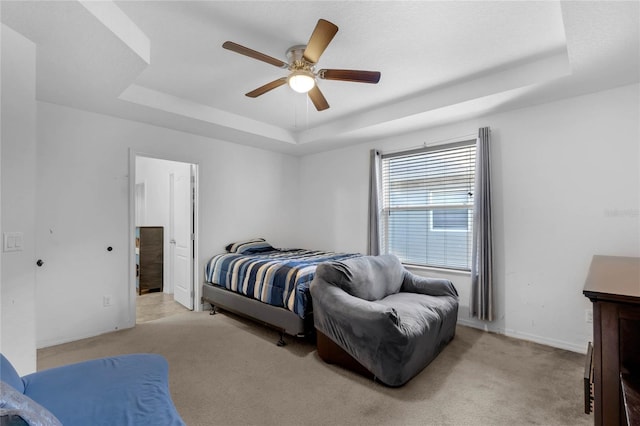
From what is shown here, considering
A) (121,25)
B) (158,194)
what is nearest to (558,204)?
(121,25)

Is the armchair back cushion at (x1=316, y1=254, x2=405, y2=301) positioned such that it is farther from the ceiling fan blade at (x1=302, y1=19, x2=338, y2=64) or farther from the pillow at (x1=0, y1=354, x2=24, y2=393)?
the pillow at (x1=0, y1=354, x2=24, y2=393)

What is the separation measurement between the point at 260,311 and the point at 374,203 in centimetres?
214

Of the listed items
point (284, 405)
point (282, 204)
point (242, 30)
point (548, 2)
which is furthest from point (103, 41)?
point (282, 204)

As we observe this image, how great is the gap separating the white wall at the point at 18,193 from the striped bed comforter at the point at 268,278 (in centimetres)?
181

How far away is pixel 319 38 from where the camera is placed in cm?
192

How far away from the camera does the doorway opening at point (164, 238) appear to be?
4.20m

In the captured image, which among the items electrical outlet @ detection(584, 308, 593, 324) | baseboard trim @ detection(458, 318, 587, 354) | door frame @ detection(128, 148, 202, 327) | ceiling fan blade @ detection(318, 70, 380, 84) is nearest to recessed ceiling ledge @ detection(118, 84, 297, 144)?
door frame @ detection(128, 148, 202, 327)

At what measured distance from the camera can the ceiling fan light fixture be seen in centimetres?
227

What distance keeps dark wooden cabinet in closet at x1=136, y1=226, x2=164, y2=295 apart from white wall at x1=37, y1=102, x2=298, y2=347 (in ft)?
5.34

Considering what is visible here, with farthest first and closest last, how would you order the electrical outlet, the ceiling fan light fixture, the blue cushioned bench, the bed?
the bed → the electrical outlet → the ceiling fan light fixture → the blue cushioned bench

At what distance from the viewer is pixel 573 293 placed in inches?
114

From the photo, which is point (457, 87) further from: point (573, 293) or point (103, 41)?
point (103, 41)

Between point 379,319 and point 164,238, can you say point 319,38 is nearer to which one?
point 379,319

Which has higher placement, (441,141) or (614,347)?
(441,141)
